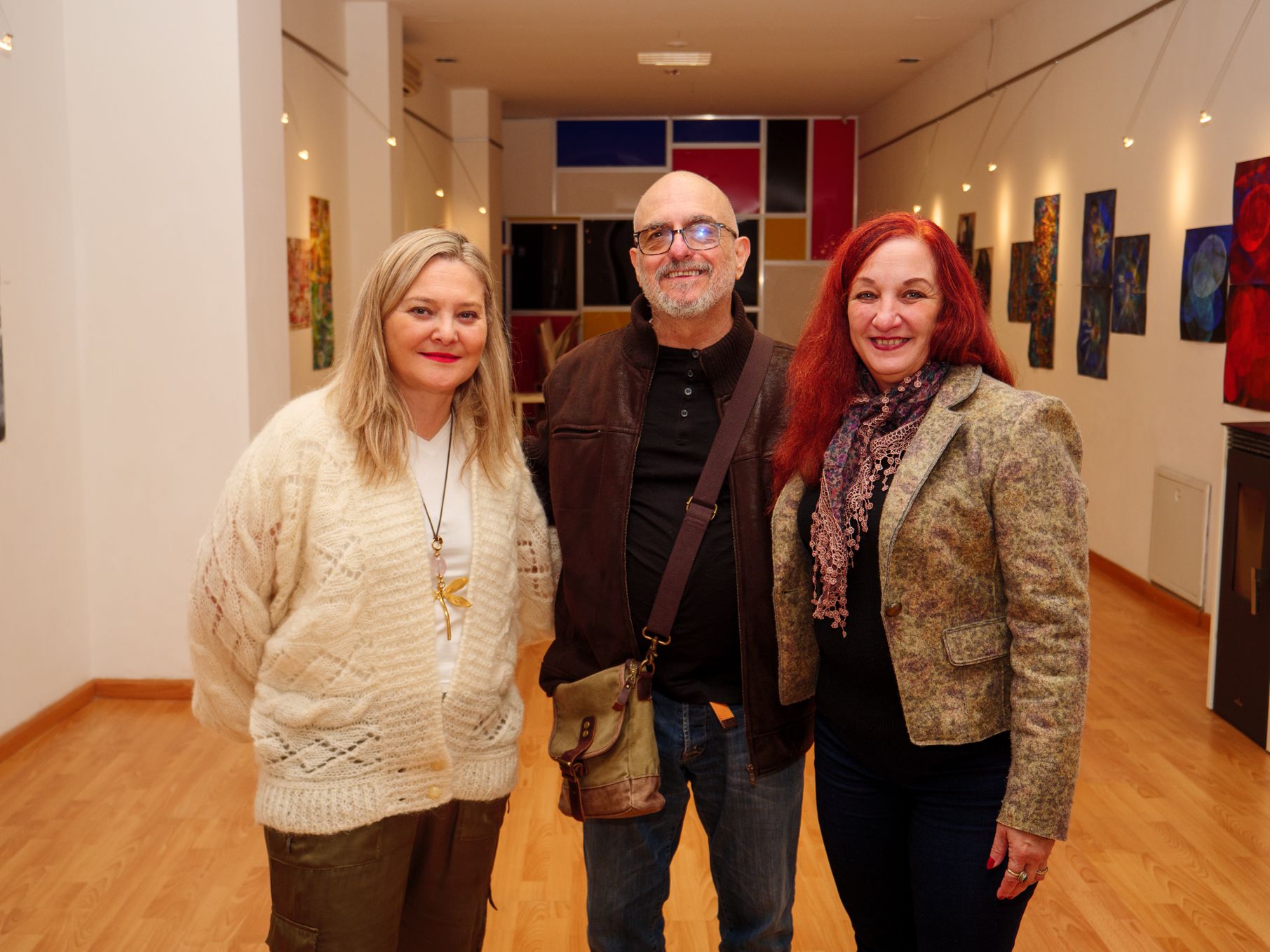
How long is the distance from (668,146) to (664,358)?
13070mm

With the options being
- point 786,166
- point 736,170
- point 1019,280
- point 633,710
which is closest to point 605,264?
point 736,170

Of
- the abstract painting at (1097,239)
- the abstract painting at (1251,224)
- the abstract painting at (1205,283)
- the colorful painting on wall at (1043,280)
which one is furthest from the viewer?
the colorful painting on wall at (1043,280)

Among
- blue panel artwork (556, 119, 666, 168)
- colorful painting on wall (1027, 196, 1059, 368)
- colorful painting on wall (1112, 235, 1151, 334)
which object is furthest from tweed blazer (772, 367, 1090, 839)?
blue panel artwork (556, 119, 666, 168)

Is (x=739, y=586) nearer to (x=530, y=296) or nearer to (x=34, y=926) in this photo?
(x=34, y=926)

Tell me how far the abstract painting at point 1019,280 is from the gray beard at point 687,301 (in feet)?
23.0

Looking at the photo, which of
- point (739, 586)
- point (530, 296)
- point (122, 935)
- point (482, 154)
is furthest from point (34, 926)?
point (530, 296)

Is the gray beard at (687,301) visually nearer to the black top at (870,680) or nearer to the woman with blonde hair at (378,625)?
the woman with blonde hair at (378,625)

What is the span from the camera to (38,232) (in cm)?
434

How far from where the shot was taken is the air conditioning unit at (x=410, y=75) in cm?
952

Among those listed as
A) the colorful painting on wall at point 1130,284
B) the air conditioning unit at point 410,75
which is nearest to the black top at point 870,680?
the colorful painting on wall at point 1130,284

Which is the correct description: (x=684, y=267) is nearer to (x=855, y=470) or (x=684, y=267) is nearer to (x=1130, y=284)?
(x=855, y=470)

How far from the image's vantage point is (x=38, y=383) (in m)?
4.38

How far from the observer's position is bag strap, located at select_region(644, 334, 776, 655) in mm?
2125

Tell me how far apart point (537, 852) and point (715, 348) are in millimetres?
1938
